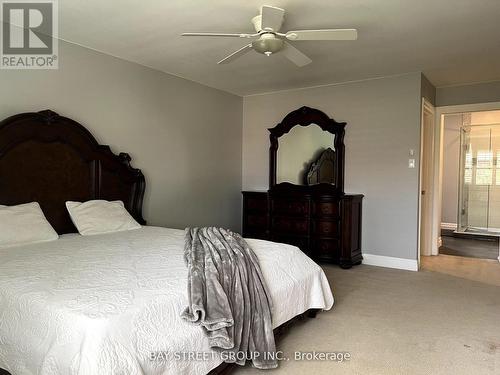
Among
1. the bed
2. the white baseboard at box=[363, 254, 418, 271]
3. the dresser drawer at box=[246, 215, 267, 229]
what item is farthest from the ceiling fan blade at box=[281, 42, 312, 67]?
the white baseboard at box=[363, 254, 418, 271]

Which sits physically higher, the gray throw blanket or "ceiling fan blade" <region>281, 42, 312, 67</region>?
"ceiling fan blade" <region>281, 42, 312, 67</region>

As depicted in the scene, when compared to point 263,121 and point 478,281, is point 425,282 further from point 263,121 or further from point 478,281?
point 263,121

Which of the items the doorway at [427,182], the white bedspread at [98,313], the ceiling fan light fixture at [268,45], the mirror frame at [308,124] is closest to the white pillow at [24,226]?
the white bedspread at [98,313]

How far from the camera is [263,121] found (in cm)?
557

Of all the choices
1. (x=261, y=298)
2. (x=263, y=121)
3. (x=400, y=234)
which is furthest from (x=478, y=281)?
(x=263, y=121)

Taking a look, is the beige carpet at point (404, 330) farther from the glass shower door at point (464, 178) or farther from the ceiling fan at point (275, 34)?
the glass shower door at point (464, 178)

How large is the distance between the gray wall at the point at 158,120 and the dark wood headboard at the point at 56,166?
0.50 feet

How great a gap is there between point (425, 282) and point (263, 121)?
3.20m

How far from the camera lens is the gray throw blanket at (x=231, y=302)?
1760 mm

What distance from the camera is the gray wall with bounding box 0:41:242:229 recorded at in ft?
10.7
